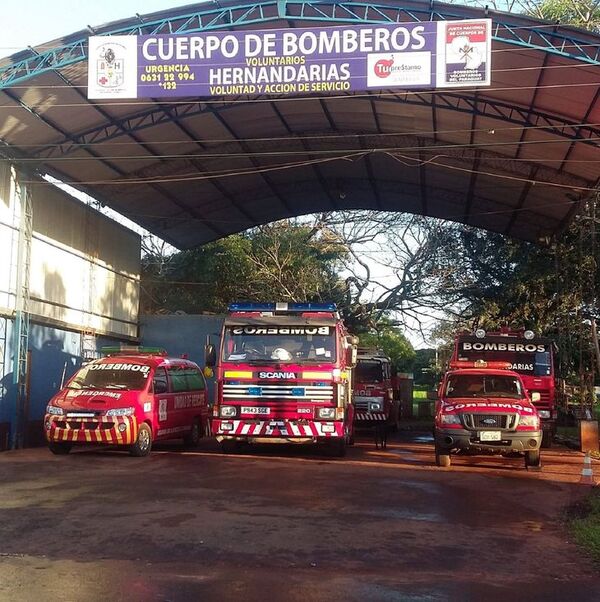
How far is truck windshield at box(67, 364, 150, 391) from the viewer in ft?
51.2

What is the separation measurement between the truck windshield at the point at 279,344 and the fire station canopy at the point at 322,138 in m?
5.95

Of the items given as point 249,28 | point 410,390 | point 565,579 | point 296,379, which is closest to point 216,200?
point 249,28

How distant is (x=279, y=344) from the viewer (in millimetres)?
15086

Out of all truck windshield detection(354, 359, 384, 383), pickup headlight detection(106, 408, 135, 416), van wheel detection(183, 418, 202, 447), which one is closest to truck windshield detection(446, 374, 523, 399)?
pickup headlight detection(106, 408, 135, 416)

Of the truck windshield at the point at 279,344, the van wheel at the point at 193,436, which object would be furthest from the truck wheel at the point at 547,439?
the van wheel at the point at 193,436

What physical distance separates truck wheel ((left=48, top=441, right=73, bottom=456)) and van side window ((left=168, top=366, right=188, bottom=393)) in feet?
8.98

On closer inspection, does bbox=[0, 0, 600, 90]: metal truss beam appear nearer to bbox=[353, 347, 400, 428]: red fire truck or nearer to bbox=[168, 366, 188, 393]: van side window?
bbox=[168, 366, 188, 393]: van side window

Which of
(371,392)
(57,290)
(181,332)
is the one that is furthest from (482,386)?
(181,332)

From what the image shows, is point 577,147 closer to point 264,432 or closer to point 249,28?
point 249,28

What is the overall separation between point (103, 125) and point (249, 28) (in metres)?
5.33

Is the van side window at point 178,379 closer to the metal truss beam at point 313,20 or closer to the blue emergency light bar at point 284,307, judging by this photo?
the blue emergency light bar at point 284,307

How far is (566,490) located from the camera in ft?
38.1

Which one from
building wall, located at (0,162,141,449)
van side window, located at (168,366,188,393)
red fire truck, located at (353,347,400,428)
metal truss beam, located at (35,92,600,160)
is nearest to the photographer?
van side window, located at (168,366,188,393)

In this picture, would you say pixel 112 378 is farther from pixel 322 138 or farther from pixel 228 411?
pixel 322 138
